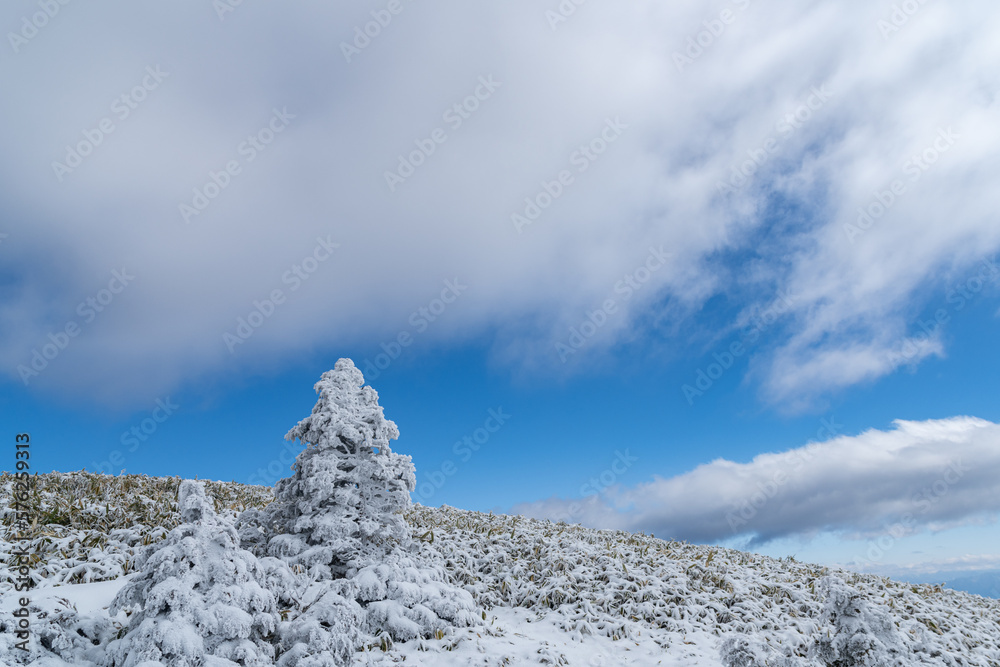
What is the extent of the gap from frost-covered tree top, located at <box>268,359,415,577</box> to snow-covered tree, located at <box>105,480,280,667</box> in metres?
3.60

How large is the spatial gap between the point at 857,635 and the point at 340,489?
1081 centimetres

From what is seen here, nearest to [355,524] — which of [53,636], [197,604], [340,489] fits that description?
[340,489]

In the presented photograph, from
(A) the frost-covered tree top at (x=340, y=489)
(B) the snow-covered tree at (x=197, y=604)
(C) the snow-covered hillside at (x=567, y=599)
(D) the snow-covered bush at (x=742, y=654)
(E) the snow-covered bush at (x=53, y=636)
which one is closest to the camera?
(B) the snow-covered tree at (x=197, y=604)

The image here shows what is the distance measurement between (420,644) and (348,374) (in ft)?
22.8

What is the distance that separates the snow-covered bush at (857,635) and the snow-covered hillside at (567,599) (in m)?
0.02

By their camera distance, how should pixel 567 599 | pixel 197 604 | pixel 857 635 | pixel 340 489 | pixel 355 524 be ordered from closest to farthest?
pixel 197 604 → pixel 857 635 → pixel 355 524 → pixel 340 489 → pixel 567 599

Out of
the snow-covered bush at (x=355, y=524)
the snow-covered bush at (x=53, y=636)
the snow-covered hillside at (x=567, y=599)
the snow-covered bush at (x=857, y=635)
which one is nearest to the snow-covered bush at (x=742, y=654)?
the snow-covered hillside at (x=567, y=599)

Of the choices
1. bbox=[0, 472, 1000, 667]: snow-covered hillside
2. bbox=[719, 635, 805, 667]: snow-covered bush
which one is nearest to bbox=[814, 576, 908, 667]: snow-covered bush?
bbox=[0, 472, 1000, 667]: snow-covered hillside

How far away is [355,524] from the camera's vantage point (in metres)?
12.9

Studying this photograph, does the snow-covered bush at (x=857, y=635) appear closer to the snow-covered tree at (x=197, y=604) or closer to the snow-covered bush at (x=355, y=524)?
the snow-covered bush at (x=355, y=524)

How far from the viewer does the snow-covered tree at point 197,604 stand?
7.41m

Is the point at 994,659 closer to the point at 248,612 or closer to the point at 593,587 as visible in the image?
the point at 593,587

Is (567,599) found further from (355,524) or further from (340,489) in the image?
(340,489)

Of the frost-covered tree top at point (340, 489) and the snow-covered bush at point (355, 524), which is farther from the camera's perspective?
the frost-covered tree top at point (340, 489)
